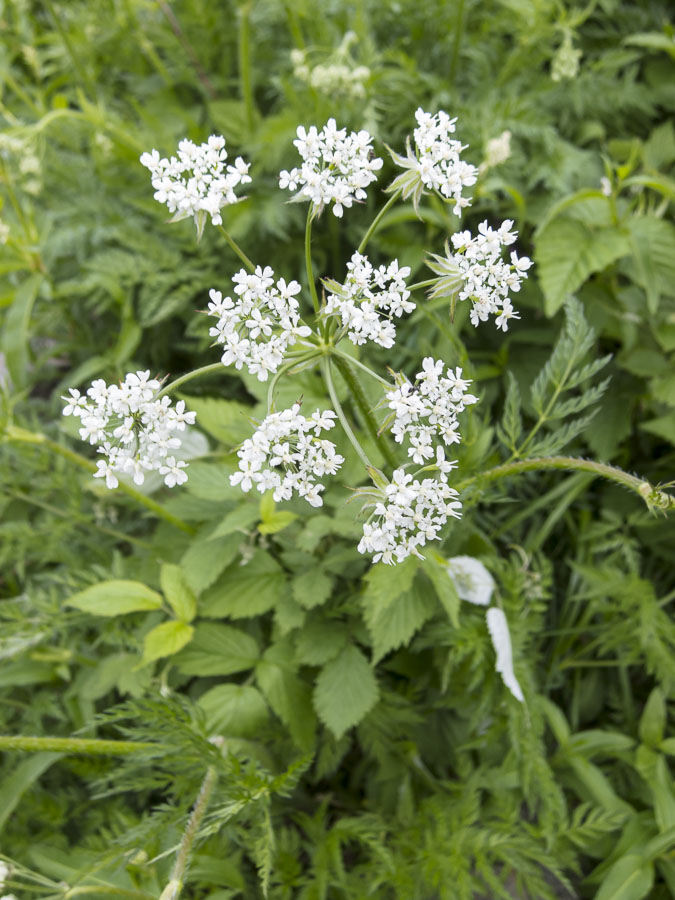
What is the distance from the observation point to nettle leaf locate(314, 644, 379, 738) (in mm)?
1762

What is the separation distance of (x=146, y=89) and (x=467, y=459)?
234 centimetres

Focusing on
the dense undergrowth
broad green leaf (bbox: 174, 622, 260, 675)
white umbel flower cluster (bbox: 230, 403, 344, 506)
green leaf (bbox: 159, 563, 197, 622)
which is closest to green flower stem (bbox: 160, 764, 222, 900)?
the dense undergrowth

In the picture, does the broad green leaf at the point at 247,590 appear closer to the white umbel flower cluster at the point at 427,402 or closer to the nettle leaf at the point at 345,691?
the nettle leaf at the point at 345,691

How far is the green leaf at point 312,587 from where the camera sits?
182 cm

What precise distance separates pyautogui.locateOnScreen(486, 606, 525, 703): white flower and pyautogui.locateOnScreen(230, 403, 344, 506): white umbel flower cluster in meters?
0.75

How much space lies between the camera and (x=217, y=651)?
6.42ft

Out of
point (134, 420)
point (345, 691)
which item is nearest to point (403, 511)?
point (134, 420)

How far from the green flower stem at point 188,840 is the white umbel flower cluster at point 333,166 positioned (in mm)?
1251

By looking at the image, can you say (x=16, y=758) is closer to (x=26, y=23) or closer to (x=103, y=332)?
(x=103, y=332)

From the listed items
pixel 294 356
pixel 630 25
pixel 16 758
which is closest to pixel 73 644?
pixel 16 758

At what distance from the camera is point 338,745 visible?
2055mm

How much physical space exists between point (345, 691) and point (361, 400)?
83 centimetres

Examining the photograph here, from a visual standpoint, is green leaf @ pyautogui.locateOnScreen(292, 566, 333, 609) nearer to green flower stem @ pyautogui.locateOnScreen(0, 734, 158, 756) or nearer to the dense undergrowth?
the dense undergrowth

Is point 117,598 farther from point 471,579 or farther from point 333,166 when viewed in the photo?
point 333,166
